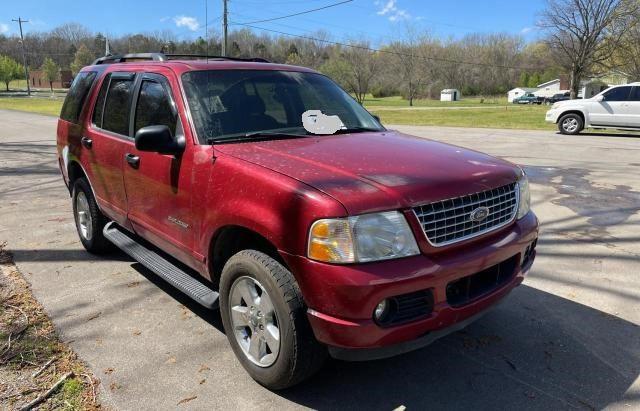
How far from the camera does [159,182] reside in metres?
3.67

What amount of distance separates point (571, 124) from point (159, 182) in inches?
702

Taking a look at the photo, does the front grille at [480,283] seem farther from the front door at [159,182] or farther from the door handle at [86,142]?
the door handle at [86,142]

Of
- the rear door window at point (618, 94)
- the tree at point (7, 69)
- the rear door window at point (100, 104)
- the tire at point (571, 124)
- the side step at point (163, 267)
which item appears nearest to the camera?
the side step at point (163, 267)

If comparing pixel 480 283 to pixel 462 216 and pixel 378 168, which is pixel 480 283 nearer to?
pixel 462 216

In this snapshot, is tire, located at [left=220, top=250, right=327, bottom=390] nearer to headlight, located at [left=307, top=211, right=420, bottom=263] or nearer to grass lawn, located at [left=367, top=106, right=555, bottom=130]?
headlight, located at [left=307, top=211, right=420, bottom=263]

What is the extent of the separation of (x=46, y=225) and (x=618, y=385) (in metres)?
6.38

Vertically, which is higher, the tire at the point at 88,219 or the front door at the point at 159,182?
the front door at the point at 159,182

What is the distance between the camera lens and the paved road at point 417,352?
289cm

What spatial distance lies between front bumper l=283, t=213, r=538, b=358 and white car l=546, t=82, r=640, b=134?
1724 cm

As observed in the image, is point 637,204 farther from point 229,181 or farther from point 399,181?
point 229,181

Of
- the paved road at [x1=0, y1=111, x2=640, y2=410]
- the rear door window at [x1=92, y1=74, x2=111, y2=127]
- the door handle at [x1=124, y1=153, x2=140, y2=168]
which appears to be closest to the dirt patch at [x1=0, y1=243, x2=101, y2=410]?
the paved road at [x1=0, y1=111, x2=640, y2=410]

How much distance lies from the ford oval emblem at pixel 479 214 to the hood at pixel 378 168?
4.4 inches

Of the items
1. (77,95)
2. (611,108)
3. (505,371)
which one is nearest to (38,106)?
(611,108)

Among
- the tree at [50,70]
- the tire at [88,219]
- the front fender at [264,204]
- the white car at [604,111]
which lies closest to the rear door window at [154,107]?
the front fender at [264,204]
